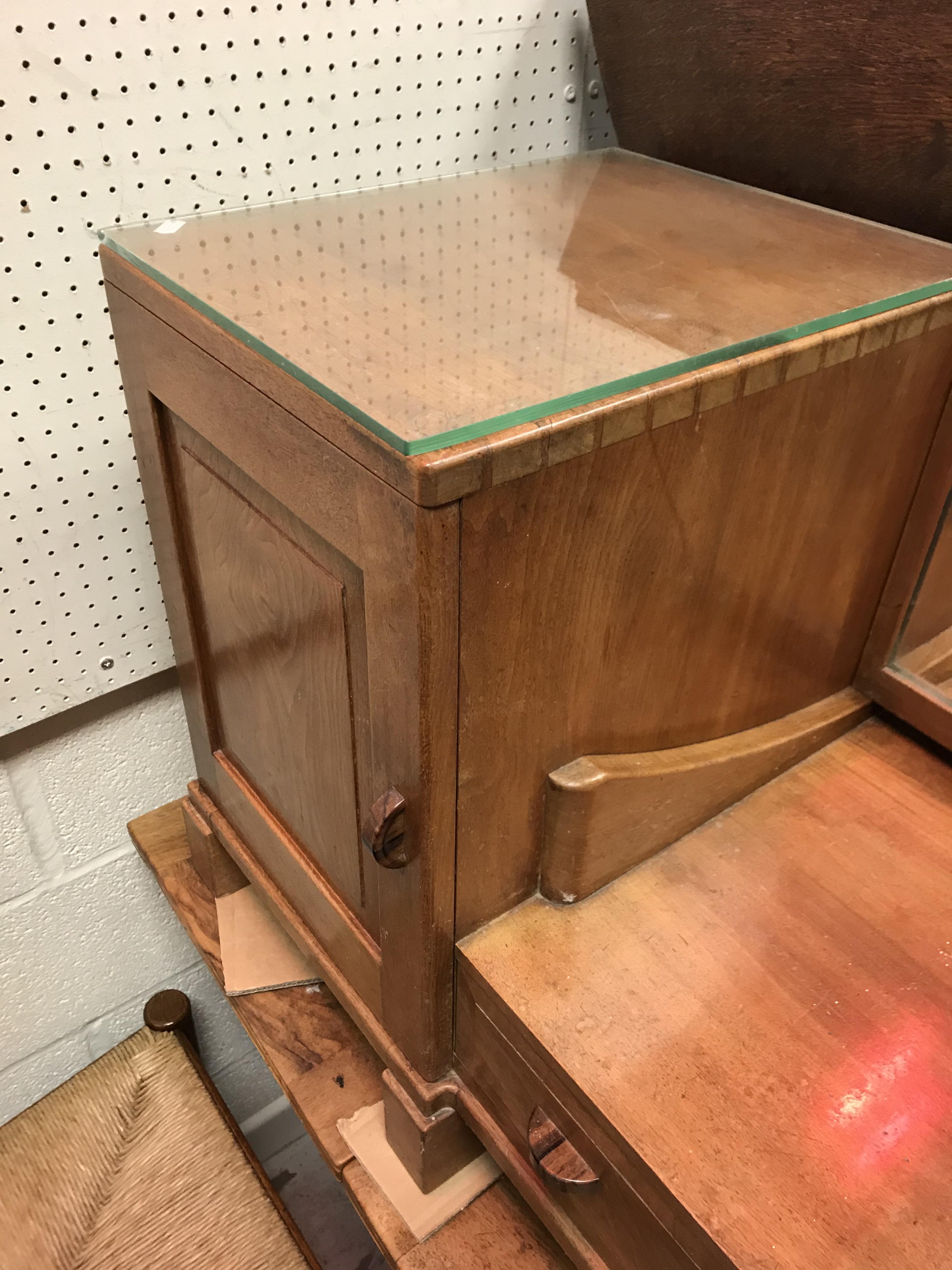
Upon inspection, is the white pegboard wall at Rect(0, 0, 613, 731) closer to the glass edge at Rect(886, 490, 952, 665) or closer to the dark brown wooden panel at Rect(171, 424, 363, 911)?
the dark brown wooden panel at Rect(171, 424, 363, 911)

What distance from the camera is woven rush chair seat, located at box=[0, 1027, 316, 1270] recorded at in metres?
0.96

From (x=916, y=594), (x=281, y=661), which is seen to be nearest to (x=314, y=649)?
(x=281, y=661)

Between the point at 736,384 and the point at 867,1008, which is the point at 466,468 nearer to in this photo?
the point at 736,384

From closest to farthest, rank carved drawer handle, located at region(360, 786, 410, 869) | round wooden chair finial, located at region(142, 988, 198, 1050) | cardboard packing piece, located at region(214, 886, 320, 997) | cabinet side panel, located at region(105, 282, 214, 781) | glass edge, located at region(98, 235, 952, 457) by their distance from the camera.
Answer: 1. glass edge, located at region(98, 235, 952, 457)
2. carved drawer handle, located at region(360, 786, 410, 869)
3. cabinet side panel, located at region(105, 282, 214, 781)
4. cardboard packing piece, located at region(214, 886, 320, 997)
5. round wooden chair finial, located at region(142, 988, 198, 1050)

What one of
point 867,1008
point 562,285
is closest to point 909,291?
point 562,285

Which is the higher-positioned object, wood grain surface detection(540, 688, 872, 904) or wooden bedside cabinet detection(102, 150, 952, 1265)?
wooden bedside cabinet detection(102, 150, 952, 1265)

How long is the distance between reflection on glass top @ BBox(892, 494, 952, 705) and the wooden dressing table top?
9cm

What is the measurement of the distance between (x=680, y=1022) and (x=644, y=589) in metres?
0.26

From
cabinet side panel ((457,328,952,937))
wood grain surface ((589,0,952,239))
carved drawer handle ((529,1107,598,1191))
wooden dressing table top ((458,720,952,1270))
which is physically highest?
wood grain surface ((589,0,952,239))

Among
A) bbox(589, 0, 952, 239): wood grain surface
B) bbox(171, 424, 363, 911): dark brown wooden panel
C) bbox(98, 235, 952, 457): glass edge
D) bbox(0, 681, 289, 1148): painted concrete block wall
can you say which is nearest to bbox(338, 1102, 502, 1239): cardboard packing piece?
bbox(171, 424, 363, 911): dark brown wooden panel

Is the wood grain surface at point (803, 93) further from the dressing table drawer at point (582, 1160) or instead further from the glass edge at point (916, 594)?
the dressing table drawer at point (582, 1160)

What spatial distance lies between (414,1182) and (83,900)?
21.3 inches

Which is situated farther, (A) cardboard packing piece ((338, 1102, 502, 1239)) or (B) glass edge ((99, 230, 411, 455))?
(A) cardboard packing piece ((338, 1102, 502, 1239))

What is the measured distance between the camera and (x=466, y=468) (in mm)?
416
